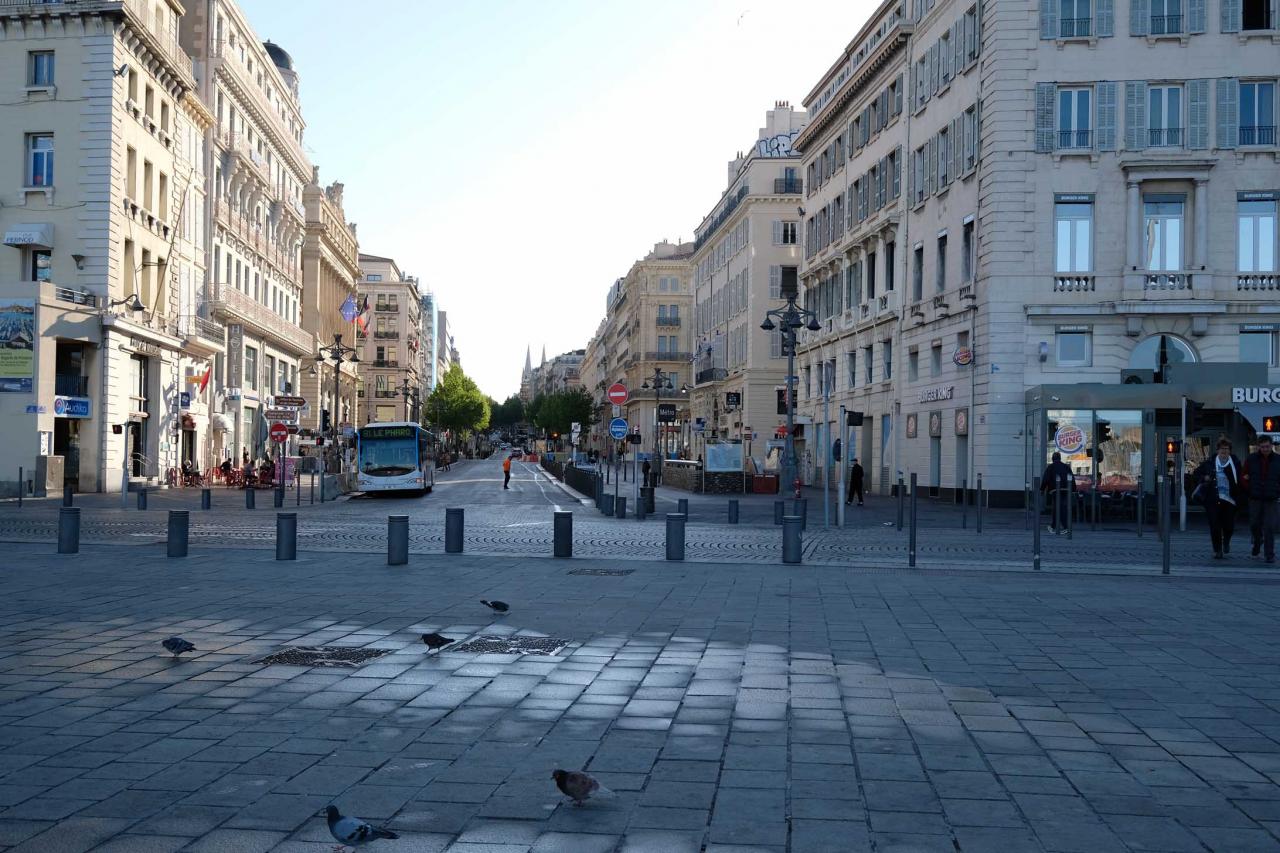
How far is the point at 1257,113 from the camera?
115 ft

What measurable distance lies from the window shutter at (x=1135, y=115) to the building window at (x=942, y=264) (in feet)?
23.1

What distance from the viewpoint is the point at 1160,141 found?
3544 centimetres

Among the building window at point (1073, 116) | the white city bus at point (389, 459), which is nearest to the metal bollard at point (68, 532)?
the white city bus at point (389, 459)

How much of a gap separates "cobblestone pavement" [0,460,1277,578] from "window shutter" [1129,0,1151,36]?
47.5 ft

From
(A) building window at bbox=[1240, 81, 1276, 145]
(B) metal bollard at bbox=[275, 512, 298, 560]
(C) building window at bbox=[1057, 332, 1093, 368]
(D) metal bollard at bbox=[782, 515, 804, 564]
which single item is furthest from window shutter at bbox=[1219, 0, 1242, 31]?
(B) metal bollard at bbox=[275, 512, 298, 560]

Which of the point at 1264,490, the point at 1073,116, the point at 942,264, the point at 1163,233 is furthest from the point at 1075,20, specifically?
the point at 1264,490

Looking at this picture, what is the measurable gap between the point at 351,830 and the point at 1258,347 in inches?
1411

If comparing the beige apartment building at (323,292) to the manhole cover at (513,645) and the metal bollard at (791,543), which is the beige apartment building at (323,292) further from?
the manhole cover at (513,645)

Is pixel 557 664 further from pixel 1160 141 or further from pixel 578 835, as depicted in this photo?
pixel 1160 141

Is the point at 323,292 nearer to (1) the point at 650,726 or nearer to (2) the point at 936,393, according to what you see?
(2) the point at 936,393

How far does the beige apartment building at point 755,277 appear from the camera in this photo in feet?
237

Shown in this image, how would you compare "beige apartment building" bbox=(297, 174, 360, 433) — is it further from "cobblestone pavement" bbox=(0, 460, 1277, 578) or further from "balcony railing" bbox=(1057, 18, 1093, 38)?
"balcony railing" bbox=(1057, 18, 1093, 38)

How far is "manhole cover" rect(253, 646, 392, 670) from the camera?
8.72 m

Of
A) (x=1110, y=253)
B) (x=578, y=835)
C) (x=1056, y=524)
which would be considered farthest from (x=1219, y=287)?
(x=578, y=835)
